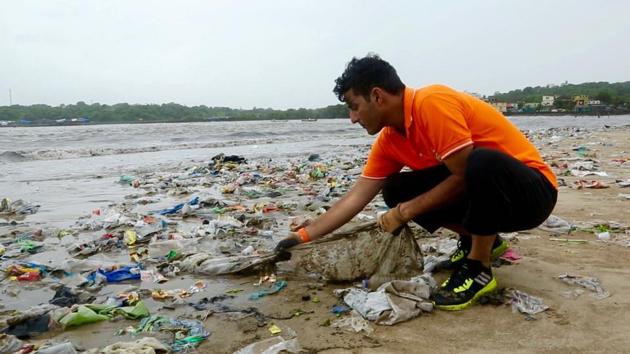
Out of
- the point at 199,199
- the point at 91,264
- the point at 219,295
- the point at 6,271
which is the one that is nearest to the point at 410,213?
the point at 219,295

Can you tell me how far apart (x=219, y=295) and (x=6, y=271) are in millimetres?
1818

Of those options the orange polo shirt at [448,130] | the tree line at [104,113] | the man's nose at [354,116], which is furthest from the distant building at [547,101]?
the man's nose at [354,116]

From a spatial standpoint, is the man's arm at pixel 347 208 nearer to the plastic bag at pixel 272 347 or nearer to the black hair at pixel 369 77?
the black hair at pixel 369 77

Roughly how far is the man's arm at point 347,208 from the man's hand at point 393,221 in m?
0.21

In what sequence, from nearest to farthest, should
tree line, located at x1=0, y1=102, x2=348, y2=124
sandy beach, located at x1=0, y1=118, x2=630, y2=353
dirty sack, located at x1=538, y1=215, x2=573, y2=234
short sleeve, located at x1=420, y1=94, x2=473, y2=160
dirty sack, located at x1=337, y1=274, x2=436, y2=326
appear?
sandy beach, located at x1=0, y1=118, x2=630, y2=353, short sleeve, located at x1=420, y1=94, x2=473, y2=160, dirty sack, located at x1=337, y1=274, x2=436, y2=326, dirty sack, located at x1=538, y1=215, x2=573, y2=234, tree line, located at x1=0, y1=102, x2=348, y2=124

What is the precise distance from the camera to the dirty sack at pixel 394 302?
2.47m

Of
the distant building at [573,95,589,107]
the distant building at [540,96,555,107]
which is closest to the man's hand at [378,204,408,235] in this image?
the distant building at [573,95,589,107]

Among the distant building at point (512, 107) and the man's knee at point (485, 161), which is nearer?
the man's knee at point (485, 161)

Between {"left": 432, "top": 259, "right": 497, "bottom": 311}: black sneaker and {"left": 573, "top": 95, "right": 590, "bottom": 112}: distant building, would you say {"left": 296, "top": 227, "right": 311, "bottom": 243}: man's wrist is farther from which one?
{"left": 573, "top": 95, "right": 590, "bottom": 112}: distant building

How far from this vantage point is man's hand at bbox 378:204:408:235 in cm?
284

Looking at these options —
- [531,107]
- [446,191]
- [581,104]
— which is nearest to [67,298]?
[446,191]

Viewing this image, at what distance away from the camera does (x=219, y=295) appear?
3.06 meters

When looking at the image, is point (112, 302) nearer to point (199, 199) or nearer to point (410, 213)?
point (410, 213)

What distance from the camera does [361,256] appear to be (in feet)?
10.1
